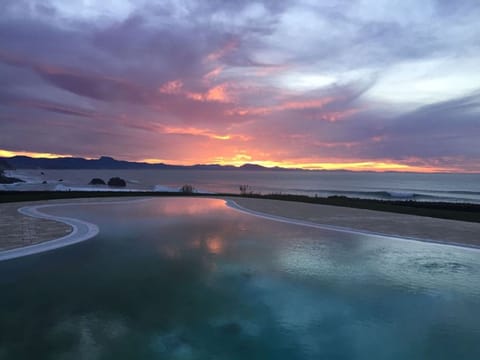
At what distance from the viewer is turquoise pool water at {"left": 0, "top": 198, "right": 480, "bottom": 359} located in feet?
11.3

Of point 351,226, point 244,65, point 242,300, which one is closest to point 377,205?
point 351,226

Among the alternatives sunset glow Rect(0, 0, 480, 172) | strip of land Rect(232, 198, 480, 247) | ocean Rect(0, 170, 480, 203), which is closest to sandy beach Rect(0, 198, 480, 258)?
strip of land Rect(232, 198, 480, 247)

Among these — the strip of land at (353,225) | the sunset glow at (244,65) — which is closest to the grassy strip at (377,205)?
the strip of land at (353,225)

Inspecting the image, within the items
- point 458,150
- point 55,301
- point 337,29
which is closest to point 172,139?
point 337,29

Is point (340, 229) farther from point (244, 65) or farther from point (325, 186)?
point (325, 186)

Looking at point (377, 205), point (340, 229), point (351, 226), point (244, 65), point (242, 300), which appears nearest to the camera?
point (242, 300)

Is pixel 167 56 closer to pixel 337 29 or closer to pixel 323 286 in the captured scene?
pixel 337 29

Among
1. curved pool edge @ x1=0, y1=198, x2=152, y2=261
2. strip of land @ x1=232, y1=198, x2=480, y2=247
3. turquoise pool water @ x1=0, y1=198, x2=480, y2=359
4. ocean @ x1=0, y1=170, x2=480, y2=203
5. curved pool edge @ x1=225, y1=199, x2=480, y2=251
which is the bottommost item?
turquoise pool water @ x1=0, y1=198, x2=480, y2=359

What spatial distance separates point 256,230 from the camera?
30.6 ft

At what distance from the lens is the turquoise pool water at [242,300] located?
3445 mm

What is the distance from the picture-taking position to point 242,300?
4645 millimetres

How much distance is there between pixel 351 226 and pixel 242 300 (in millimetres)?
6033

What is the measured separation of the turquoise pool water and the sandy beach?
994 mm

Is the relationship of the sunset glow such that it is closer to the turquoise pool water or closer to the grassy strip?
the grassy strip
